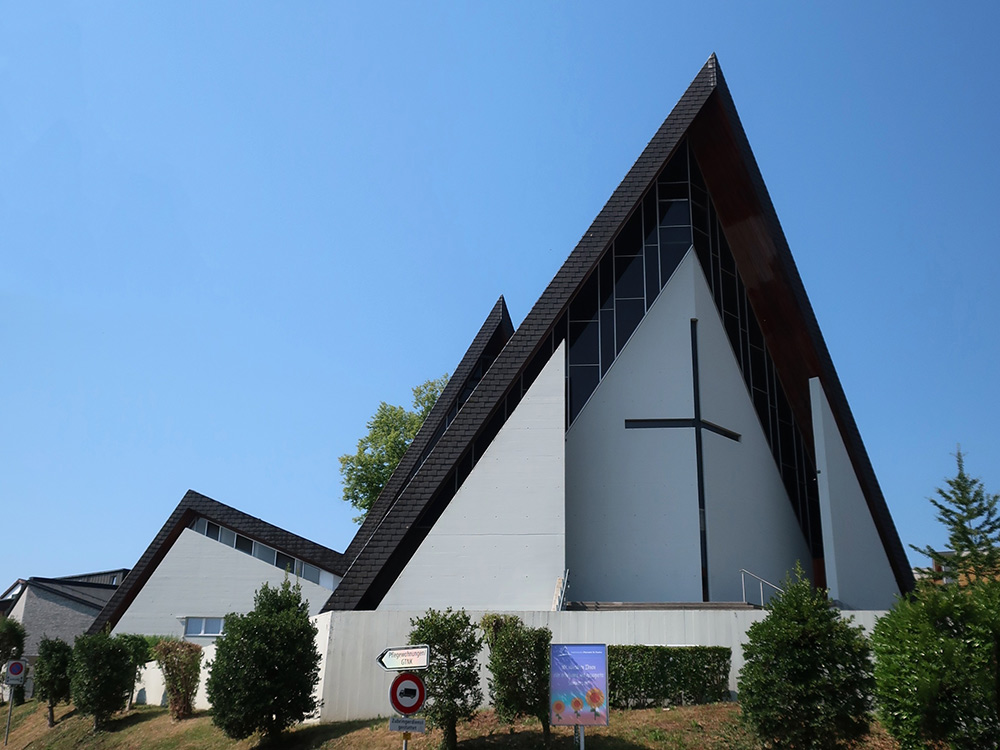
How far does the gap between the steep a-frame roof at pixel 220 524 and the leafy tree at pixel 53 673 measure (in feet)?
12.8

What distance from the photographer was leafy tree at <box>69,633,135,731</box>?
75.4 ft

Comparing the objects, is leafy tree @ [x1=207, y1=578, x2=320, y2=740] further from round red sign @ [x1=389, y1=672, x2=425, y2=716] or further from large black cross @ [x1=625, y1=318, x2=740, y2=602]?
large black cross @ [x1=625, y1=318, x2=740, y2=602]

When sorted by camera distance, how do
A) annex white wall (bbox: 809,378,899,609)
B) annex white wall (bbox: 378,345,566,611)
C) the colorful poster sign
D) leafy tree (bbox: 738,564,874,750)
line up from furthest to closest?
annex white wall (bbox: 809,378,899,609)
annex white wall (bbox: 378,345,566,611)
the colorful poster sign
leafy tree (bbox: 738,564,874,750)

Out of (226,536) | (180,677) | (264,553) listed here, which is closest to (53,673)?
(226,536)

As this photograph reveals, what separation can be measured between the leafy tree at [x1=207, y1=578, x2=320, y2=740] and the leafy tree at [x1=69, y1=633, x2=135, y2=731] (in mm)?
A: 8295

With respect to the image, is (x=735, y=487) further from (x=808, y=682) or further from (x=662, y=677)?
(x=808, y=682)

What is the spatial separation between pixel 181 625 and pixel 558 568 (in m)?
17.0

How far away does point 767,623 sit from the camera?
13273mm

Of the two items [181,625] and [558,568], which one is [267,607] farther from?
[181,625]

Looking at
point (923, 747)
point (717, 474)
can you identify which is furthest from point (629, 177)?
point (923, 747)

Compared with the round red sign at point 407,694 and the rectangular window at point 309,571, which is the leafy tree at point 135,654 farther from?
the round red sign at point 407,694

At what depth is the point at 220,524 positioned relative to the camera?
32156 mm

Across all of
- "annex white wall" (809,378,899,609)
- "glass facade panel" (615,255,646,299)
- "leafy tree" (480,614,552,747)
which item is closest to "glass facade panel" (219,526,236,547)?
"glass facade panel" (615,255,646,299)

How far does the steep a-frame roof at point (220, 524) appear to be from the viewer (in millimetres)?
31797
